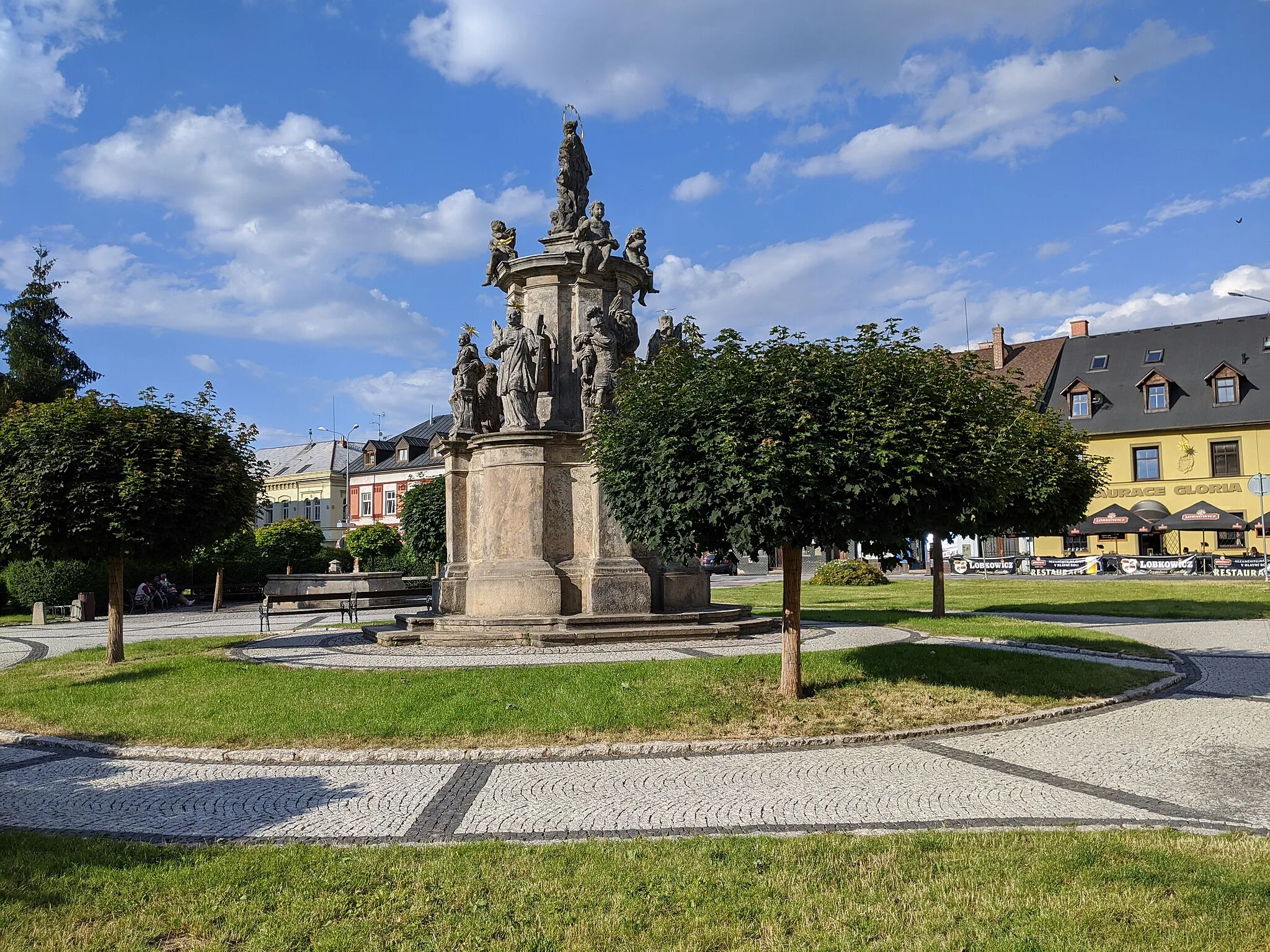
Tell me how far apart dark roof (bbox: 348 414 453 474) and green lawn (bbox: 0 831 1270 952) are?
214 feet

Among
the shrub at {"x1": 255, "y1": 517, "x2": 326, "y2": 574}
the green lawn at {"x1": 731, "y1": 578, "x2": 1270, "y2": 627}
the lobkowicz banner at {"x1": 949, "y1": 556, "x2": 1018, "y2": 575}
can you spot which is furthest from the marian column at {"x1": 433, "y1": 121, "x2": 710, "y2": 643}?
the lobkowicz banner at {"x1": 949, "y1": 556, "x2": 1018, "y2": 575}

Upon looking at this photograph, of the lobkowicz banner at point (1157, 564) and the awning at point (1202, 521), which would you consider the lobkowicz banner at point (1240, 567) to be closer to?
the lobkowicz banner at point (1157, 564)

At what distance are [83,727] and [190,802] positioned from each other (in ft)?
11.4

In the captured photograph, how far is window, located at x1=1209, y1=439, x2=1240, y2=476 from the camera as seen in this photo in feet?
155

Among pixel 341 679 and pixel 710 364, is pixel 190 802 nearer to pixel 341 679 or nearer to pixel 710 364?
pixel 341 679

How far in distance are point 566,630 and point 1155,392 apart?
4633cm

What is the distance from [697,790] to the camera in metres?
6.90

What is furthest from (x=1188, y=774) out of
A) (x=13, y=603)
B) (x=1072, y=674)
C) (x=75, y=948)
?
(x=13, y=603)

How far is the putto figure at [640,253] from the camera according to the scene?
57.6 feet

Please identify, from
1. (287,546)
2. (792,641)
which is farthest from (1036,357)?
(792,641)

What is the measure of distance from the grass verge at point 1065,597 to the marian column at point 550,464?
9.55 metres

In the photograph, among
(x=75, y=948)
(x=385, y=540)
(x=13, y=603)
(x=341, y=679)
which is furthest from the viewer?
(x=385, y=540)

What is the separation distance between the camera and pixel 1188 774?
7.25 metres

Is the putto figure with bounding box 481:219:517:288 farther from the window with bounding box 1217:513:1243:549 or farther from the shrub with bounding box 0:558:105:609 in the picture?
the window with bounding box 1217:513:1243:549
